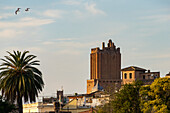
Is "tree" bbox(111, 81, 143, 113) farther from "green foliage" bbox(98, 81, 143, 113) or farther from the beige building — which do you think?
the beige building

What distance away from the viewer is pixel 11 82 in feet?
250

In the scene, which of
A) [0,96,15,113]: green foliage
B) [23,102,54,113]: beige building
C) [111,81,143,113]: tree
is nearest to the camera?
[0,96,15,113]: green foliage

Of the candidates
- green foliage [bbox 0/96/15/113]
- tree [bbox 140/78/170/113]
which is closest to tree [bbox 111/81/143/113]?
tree [bbox 140/78/170/113]

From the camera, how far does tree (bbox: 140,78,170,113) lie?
77062mm

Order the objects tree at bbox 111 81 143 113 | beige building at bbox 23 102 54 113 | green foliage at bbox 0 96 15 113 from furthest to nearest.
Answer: beige building at bbox 23 102 54 113
tree at bbox 111 81 143 113
green foliage at bbox 0 96 15 113

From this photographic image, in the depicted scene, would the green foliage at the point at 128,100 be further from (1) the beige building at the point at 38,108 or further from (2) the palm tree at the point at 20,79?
(1) the beige building at the point at 38,108

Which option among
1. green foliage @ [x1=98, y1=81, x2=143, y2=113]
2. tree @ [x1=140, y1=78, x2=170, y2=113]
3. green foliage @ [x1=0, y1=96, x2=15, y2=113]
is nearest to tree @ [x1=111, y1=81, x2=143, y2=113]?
green foliage @ [x1=98, y1=81, x2=143, y2=113]

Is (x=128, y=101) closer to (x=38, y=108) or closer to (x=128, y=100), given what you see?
→ (x=128, y=100)

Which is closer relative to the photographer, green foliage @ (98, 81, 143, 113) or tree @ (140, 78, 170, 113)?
tree @ (140, 78, 170, 113)

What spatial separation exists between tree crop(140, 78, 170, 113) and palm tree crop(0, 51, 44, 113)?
14413mm

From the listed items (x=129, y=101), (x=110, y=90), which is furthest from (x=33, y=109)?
(x=129, y=101)

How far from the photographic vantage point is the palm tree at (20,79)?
7588 centimetres

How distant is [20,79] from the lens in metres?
76.0

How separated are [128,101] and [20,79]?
16.2 metres
